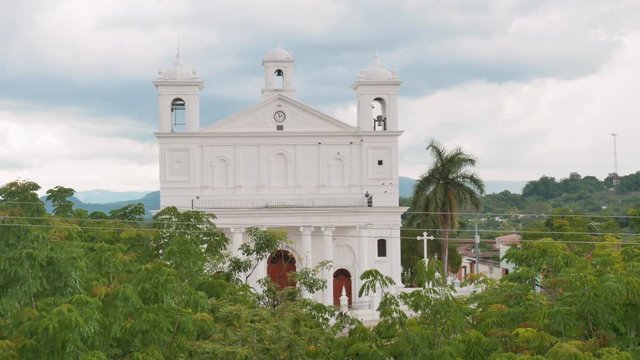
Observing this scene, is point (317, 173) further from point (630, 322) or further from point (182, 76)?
point (630, 322)

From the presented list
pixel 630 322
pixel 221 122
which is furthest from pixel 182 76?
pixel 630 322

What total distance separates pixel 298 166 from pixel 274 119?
261 cm

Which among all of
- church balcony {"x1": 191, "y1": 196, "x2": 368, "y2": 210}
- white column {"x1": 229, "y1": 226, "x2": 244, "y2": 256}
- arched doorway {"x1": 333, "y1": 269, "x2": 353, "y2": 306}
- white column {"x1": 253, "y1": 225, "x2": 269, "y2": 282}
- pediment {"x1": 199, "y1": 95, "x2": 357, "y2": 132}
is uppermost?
pediment {"x1": 199, "y1": 95, "x2": 357, "y2": 132}

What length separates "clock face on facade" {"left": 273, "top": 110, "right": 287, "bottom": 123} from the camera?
52281 millimetres

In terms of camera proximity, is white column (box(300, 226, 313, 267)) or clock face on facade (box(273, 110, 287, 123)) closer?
white column (box(300, 226, 313, 267))

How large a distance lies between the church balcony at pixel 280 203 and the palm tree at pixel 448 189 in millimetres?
3677

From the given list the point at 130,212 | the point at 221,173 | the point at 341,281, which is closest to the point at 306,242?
the point at 341,281

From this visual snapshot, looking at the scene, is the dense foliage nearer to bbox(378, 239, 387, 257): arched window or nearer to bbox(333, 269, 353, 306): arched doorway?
bbox(333, 269, 353, 306): arched doorway

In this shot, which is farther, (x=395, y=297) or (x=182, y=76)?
(x=182, y=76)

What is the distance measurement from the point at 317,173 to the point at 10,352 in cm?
3596

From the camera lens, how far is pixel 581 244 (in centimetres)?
3881

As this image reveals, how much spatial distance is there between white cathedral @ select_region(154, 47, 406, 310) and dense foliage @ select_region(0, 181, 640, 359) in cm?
2500

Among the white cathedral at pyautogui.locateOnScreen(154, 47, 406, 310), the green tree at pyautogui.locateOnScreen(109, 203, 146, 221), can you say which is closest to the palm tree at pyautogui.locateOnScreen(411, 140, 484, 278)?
the white cathedral at pyautogui.locateOnScreen(154, 47, 406, 310)

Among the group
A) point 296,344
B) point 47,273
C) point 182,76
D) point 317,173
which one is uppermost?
point 182,76
